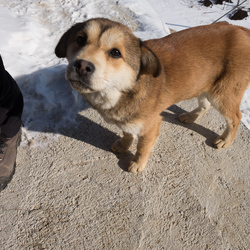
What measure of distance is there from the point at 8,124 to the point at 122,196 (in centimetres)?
136

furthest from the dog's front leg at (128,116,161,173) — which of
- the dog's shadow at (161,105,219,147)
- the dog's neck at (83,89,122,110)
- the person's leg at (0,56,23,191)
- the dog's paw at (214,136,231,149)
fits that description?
the person's leg at (0,56,23,191)

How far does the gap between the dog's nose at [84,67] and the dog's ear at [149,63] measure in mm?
501

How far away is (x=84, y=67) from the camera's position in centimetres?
180

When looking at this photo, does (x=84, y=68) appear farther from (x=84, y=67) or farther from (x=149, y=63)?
(x=149, y=63)

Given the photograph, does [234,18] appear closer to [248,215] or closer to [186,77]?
[186,77]

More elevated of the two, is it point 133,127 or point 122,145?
point 133,127

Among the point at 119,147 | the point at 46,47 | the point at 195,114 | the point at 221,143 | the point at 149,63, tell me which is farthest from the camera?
the point at 46,47

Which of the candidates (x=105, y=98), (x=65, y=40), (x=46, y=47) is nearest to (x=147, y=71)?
(x=105, y=98)

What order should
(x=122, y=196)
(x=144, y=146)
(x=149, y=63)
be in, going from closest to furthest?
(x=149, y=63)
(x=122, y=196)
(x=144, y=146)

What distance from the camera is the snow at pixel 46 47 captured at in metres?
3.07

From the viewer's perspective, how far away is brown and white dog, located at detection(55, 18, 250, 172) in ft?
6.49

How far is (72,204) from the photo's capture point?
93.1 inches

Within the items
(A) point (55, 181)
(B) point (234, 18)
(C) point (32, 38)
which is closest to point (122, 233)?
(A) point (55, 181)

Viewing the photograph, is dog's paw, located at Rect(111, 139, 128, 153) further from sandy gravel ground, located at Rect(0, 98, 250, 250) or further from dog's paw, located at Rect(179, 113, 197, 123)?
dog's paw, located at Rect(179, 113, 197, 123)
